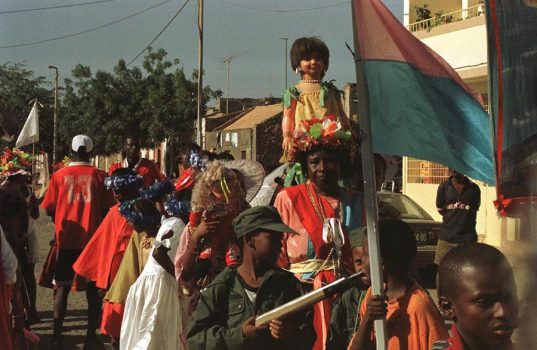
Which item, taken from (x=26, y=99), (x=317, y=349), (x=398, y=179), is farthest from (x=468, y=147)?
(x=26, y=99)

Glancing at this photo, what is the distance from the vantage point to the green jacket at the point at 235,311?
12.1 feet

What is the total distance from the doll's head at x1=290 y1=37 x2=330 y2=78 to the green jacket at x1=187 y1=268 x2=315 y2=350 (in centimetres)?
226

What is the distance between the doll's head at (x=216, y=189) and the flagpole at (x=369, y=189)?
2.01 metres

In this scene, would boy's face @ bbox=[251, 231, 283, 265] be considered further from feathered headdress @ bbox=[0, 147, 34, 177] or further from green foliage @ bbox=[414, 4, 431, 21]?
green foliage @ bbox=[414, 4, 431, 21]

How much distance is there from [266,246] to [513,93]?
160cm

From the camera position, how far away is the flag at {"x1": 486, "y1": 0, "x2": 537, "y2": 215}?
2.59 metres

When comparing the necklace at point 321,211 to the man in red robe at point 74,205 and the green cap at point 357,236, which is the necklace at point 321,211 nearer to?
the green cap at point 357,236

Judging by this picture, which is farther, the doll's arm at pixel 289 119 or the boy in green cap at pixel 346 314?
the doll's arm at pixel 289 119

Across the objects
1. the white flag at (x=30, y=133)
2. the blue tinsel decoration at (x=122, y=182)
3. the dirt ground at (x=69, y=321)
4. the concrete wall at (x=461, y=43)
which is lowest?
the dirt ground at (x=69, y=321)

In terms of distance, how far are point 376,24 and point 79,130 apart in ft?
140

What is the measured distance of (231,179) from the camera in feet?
18.0

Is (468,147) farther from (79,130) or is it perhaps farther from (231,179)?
(79,130)

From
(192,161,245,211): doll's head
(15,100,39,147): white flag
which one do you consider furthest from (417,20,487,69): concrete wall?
(192,161,245,211): doll's head

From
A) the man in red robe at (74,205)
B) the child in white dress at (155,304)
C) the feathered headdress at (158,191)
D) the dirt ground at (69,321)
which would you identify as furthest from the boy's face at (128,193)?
the dirt ground at (69,321)
